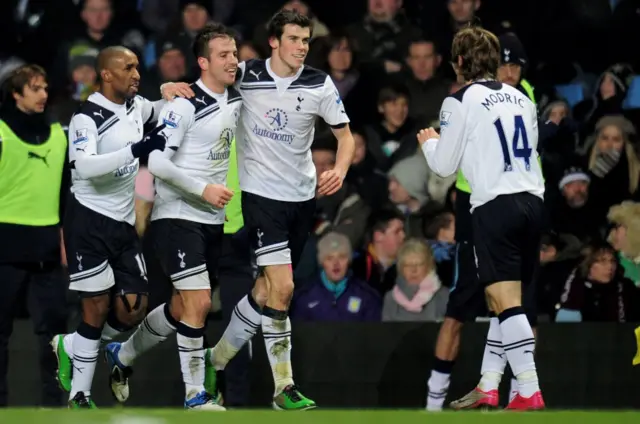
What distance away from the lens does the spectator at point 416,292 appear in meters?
10.3

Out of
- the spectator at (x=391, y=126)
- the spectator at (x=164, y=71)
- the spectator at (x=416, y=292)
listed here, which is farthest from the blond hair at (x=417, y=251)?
the spectator at (x=164, y=71)

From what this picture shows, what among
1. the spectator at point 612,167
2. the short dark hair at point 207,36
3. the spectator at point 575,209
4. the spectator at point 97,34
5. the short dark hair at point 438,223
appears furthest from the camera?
the spectator at point 97,34

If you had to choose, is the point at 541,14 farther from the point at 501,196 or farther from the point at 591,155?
the point at 501,196

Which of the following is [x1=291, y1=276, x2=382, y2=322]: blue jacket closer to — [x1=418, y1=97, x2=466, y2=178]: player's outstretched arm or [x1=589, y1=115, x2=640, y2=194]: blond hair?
[x1=589, y1=115, x2=640, y2=194]: blond hair

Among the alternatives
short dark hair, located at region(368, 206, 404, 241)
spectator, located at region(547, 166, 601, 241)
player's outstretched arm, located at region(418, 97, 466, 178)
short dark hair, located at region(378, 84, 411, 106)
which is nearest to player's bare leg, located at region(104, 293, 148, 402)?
player's outstretched arm, located at region(418, 97, 466, 178)

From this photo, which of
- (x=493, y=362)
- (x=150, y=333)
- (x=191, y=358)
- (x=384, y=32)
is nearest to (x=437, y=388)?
(x=493, y=362)

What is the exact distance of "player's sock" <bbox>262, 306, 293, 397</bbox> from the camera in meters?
8.41

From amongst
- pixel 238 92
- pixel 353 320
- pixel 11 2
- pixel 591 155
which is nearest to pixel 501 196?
pixel 238 92

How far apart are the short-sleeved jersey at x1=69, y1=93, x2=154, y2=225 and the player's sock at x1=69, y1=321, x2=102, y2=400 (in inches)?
25.1

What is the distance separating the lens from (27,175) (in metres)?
9.34

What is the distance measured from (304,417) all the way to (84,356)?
2.42 meters

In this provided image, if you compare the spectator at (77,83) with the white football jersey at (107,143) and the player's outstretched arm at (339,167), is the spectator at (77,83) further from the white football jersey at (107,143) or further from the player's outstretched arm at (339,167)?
the player's outstretched arm at (339,167)

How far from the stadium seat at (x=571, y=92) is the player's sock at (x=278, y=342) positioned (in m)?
4.15

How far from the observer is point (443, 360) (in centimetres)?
919
